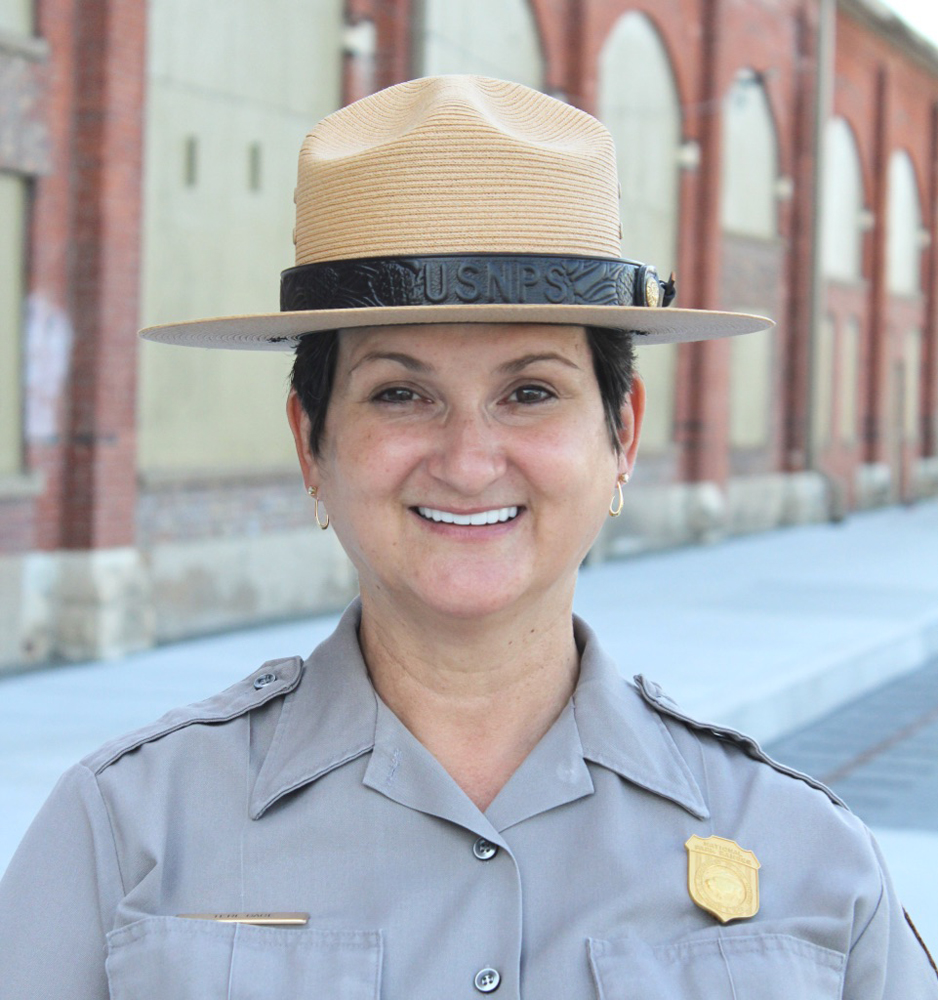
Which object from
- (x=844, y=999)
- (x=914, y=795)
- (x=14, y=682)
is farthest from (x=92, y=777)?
(x=14, y=682)

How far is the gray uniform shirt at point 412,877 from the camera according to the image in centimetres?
171

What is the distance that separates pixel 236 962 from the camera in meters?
1.71

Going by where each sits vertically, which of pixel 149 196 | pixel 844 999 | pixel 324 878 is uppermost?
pixel 149 196

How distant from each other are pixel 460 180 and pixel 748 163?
1987cm

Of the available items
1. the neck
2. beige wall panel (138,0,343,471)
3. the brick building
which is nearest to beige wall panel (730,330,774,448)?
the brick building

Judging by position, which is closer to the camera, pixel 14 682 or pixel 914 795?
pixel 914 795

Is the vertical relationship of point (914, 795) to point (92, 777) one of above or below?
below

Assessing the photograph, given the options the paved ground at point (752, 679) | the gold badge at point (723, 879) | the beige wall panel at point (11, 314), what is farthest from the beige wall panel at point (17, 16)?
the gold badge at point (723, 879)

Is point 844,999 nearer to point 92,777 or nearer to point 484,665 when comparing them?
point 484,665

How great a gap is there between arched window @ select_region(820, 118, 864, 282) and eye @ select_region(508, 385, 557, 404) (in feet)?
76.1

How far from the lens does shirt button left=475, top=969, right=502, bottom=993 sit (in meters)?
1.70

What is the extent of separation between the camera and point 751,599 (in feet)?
42.3

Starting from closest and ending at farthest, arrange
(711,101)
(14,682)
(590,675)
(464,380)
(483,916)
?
(483,916) < (464,380) < (590,675) < (14,682) < (711,101)

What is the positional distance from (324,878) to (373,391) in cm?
59
